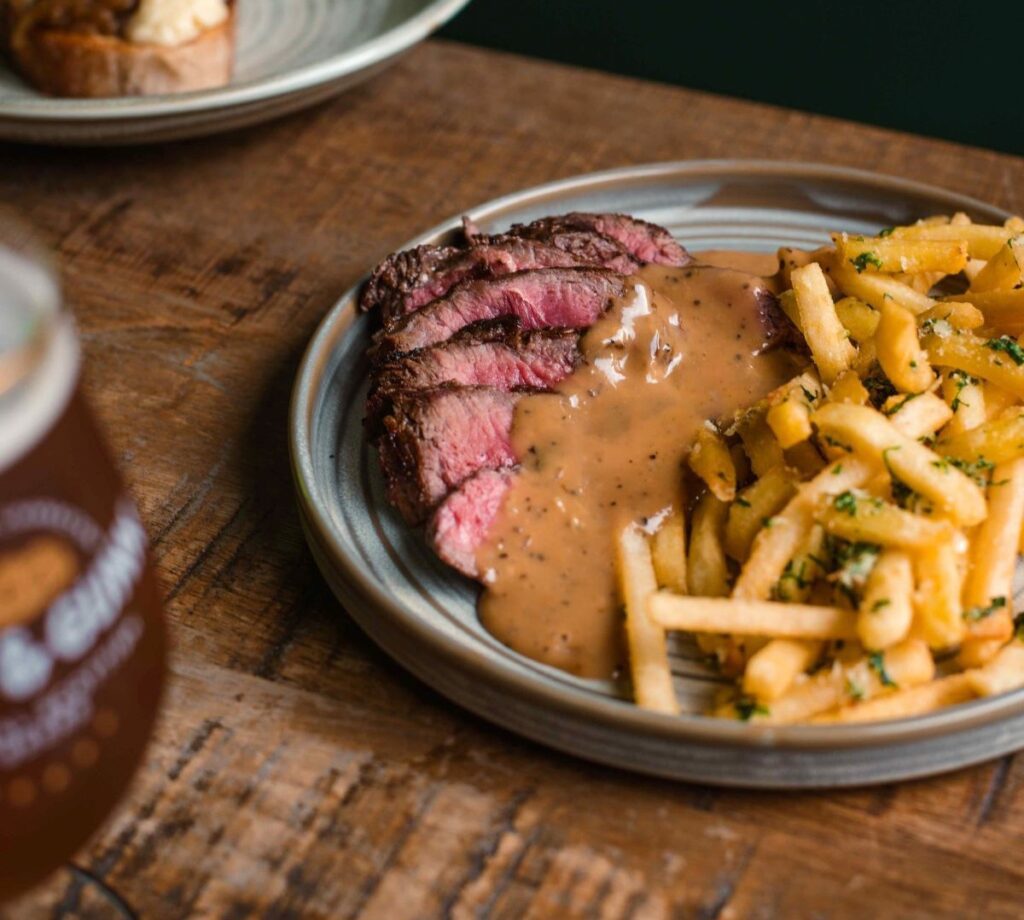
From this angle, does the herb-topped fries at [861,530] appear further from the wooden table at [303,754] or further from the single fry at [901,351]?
the wooden table at [303,754]

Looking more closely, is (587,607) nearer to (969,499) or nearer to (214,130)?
(969,499)

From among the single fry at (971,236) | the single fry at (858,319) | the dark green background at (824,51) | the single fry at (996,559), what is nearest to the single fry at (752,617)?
the single fry at (996,559)

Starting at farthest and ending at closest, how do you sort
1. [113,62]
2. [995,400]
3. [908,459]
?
[113,62], [995,400], [908,459]

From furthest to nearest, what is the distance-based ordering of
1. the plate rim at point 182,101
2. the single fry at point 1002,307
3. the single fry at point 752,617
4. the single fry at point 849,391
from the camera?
the plate rim at point 182,101, the single fry at point 1002,307, the single fry at point 849,391, the single fry at point 752,617

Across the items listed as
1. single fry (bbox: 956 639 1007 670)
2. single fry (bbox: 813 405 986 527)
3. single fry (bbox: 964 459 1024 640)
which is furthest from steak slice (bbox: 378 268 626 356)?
single fry (bbox: 956 639 1007 670)

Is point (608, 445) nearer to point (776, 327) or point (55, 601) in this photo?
point (776, 327)

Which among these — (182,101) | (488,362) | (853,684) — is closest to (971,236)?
(488,362)
